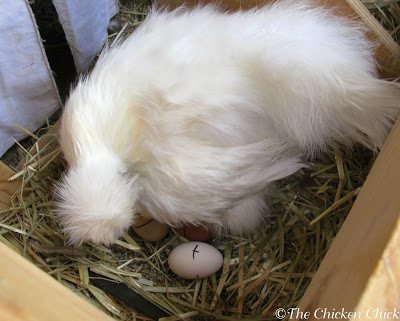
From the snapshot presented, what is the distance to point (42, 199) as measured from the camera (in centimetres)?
133

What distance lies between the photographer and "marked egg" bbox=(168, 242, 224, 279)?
46.2 inches

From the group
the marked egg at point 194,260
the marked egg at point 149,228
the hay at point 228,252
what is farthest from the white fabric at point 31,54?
the marked egg at point 194,260

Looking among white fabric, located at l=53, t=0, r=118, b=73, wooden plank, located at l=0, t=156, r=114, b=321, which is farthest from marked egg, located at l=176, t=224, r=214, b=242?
white fabric, located at l=53, t=0, r=118, b=73

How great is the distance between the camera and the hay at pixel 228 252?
1.18 m

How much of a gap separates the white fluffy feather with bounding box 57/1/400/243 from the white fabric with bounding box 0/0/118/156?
0.24 meters

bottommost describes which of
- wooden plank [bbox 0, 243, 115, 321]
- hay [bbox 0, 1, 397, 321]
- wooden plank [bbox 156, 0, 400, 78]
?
hay [bbox 0, 1, 397, 321]

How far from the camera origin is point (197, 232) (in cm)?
123

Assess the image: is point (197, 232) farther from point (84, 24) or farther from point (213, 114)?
point (84, 24)

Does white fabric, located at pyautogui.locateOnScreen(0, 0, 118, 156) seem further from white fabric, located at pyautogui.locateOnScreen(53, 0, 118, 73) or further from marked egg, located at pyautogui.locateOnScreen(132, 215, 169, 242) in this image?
marked egg, located at pyautogui.locateOnScreen(132, 215, 169, 242)

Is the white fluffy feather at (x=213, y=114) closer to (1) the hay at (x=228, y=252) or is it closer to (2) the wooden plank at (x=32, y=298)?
(1) the hay at (x=228, y=252)

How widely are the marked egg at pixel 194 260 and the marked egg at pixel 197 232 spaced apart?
1.1 inches

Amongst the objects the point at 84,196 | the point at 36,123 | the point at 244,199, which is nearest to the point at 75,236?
the point at 84,196

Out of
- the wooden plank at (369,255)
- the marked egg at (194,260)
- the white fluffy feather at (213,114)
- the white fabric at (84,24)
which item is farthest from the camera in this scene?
the white fabric at (84,24)

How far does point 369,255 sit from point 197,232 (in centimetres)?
62
